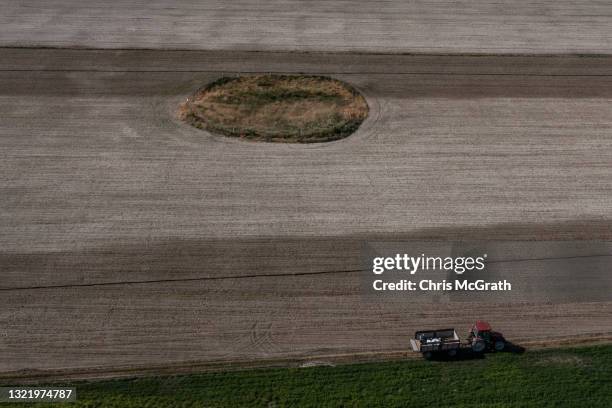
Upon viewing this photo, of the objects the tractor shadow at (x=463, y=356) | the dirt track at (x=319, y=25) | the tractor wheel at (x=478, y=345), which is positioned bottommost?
the tractor shadow at (x=463, y=356)

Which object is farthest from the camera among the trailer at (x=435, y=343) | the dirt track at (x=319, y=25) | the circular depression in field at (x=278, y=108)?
the dirt track at (x=319, y=25)

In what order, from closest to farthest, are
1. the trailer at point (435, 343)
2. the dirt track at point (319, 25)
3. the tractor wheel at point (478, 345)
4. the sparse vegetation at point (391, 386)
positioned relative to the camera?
the sparse vegetation at point (391, 386) → the trailer at point (435, 343) → the tractor wheel at point (478, 345) → the dirt track at point (319, 25)

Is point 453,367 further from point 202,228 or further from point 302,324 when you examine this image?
point 202,228

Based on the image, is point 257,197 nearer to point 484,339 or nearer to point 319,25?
point 484,339

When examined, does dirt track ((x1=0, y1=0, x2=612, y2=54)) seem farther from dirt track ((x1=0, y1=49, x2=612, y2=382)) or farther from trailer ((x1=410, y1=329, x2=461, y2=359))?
trailer ((x1=410, y1=329, x2=461, y2=359))

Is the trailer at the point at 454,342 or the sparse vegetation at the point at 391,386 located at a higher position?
the trailer at the point at 454,342

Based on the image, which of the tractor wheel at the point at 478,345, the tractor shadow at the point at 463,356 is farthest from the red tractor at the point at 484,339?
the tractor shadow at the point at 463,356

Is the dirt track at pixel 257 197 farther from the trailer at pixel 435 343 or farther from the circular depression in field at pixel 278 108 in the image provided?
the trailer at pixel 435 343
